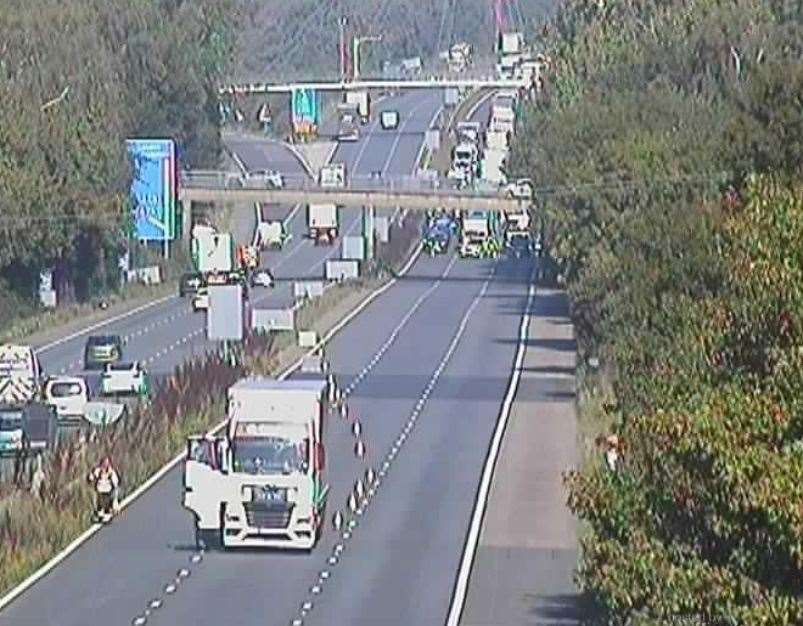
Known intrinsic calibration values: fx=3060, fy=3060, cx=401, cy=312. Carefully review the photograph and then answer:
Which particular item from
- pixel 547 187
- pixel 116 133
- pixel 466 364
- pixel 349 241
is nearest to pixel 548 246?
pixel 547 187

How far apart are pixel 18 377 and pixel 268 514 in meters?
24.3

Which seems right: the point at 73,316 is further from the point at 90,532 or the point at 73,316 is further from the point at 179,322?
the point at 90,532

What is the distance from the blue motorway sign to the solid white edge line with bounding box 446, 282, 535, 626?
27670mm

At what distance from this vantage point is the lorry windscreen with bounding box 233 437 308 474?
43625 millimetres

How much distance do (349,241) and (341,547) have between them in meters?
85.0

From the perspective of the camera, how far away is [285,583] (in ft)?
136

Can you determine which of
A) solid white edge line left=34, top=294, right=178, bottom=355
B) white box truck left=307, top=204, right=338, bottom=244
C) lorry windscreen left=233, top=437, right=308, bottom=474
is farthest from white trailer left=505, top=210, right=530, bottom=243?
lorry windscreen left=233, top=437, right=308, bottom=474

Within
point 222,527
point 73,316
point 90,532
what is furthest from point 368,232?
point 222,527

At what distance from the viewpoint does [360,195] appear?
12188 centimetres

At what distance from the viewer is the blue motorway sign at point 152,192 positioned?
112000 mm

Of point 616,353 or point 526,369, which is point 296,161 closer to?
point 526,369

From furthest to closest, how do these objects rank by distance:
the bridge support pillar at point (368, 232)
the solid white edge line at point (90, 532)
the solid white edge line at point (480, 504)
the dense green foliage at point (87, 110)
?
1. the bridge support pillar at point (368, 232)
2. the dense green foliage at point (87, 110)
3. the solid white edge line at point (90, 532)
4. the solid white edge line at point (480, 504)

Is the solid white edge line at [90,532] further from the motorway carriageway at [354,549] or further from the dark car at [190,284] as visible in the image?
the dark car at [190,284]

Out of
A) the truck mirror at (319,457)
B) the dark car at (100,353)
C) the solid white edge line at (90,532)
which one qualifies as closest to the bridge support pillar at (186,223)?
the solid white edge line at (90,532)
